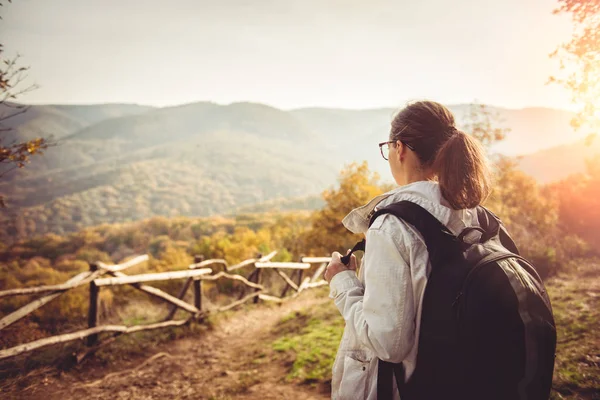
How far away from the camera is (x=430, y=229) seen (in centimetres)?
118

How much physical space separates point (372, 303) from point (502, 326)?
43 centimetres

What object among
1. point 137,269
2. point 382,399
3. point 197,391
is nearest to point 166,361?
point 197,391

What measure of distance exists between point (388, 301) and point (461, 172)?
572 millimetres

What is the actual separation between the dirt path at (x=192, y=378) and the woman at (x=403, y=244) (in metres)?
2.80

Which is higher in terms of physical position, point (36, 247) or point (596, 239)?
point (596, 239)

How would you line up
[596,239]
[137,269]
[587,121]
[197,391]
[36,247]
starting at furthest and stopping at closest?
[36,247], [137,269], [596,239], [587,121], [197,391]

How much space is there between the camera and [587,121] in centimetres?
592

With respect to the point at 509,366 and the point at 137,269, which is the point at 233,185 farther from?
the point at 509,366

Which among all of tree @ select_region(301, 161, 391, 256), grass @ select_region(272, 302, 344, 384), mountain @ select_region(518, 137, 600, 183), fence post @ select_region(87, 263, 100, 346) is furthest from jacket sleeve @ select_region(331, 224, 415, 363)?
mountain @ select_region(518, 137, 600, 183)

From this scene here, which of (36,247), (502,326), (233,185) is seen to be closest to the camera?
(502,326)

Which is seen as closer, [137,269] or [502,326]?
[502,326]

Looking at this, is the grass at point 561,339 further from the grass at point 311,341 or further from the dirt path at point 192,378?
the dirt path at point 192,378

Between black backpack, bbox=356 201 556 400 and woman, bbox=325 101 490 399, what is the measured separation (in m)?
0.05

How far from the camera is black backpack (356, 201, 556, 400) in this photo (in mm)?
1081
